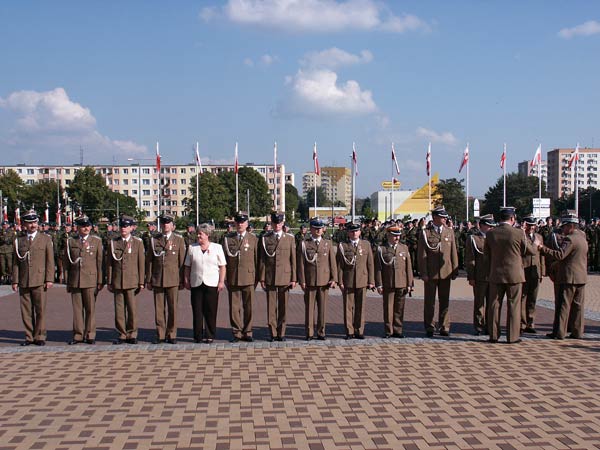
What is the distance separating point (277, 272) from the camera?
30.4ft

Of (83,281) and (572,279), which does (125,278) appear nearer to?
(83,281)

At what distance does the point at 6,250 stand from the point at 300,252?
11332 mm

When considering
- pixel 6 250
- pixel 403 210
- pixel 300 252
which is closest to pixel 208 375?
pixel 300 252

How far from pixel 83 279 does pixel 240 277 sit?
2.33 metres

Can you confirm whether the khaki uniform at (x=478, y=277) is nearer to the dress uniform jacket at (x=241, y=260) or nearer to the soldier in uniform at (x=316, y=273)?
the soldier in uniform at (x=316, y=273)

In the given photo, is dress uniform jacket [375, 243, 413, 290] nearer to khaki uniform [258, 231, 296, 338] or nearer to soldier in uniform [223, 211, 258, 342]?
khaki uniform [258, 231, 296, 338]

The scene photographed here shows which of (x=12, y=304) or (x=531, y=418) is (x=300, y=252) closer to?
(x=531, y=418)

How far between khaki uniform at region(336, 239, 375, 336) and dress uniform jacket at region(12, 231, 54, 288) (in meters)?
4.47

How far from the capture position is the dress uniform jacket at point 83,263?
8.98 m

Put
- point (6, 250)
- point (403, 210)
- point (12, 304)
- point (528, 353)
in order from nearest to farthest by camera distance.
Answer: point (528, 353) → point (12, 304) → point (6, 250) → point (403, 210)

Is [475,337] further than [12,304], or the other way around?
[12,304]

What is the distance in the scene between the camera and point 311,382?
267 inches

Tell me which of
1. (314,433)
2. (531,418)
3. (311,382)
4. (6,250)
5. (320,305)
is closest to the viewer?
(314,433)

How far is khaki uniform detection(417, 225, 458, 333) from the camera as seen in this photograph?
9.45 meters
